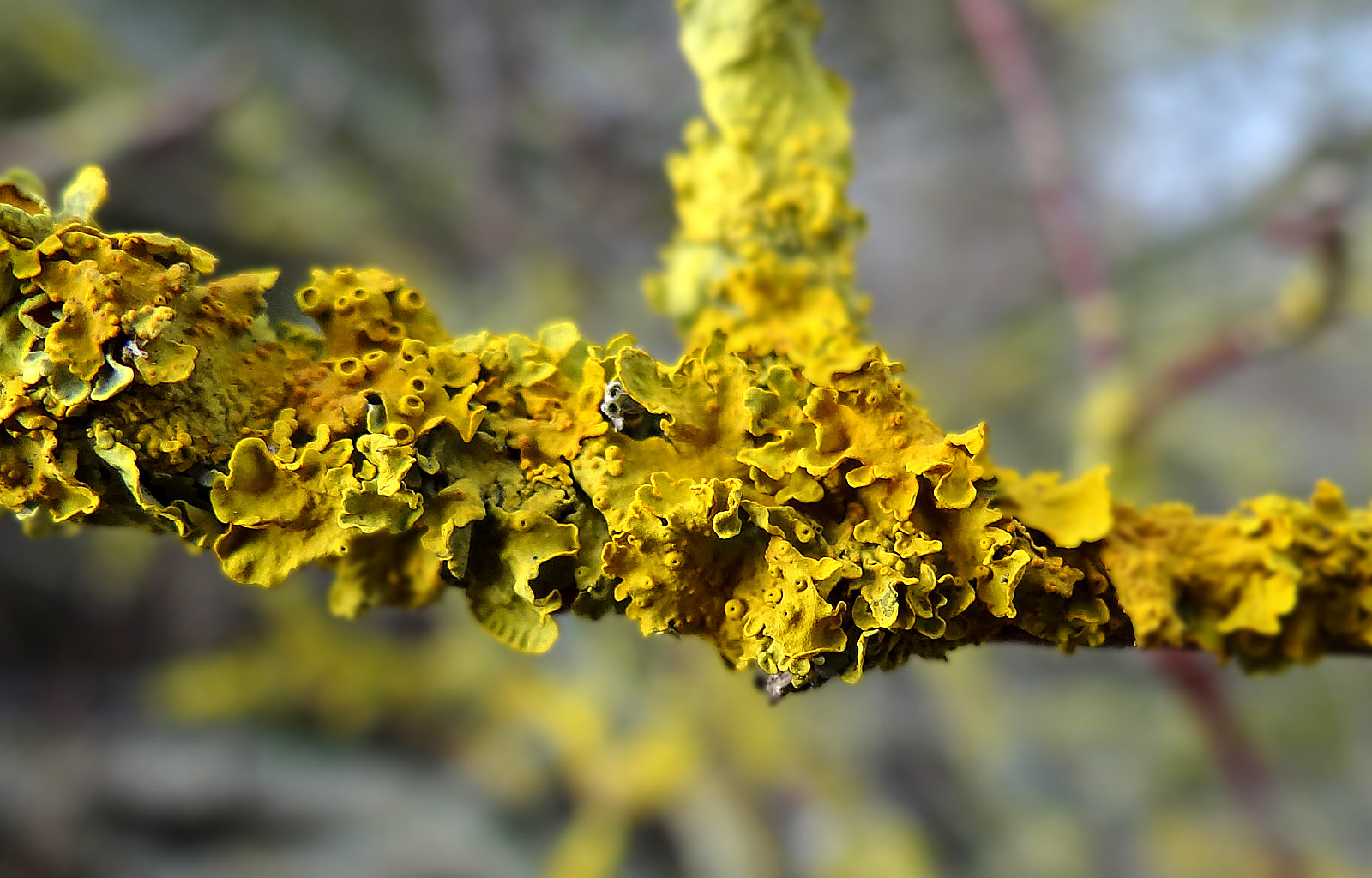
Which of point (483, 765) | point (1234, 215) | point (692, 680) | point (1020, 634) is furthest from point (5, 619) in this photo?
point (1234, 215)

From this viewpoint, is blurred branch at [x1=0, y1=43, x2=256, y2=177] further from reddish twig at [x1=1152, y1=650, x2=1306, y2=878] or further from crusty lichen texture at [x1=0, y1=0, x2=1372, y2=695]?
reddish twig at [x1=1152, y1=650, x2=1306, y2=878]

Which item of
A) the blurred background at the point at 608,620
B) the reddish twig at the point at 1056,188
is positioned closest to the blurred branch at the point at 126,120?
the blurred background at the point at 608,620

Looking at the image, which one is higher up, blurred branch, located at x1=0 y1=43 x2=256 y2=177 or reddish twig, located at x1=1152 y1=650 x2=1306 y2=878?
blurred branch, located at x1=0 y1=43 x2=256 y2=177

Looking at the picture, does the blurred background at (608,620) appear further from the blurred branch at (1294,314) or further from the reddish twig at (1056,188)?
the blurred branch at (1294,314)

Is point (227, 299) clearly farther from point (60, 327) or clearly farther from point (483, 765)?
point (483, 765)

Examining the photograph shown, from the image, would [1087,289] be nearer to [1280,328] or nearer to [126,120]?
[1280,328]

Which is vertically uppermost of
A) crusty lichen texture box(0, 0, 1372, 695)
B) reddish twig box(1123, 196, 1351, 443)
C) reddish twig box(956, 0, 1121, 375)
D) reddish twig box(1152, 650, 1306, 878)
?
reddish twig box(956, 0, 1121, 375)

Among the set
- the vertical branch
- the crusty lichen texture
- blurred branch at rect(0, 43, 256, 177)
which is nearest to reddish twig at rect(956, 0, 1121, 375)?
the vertical branch

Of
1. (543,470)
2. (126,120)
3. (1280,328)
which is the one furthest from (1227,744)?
(126,120)
